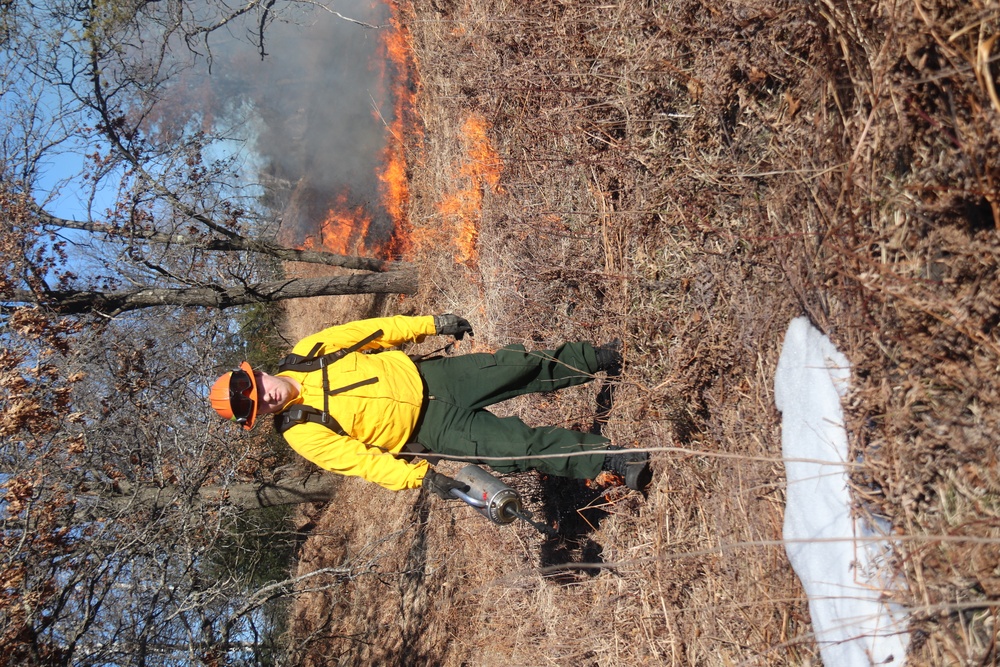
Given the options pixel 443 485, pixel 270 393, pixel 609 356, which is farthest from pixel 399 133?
pixel 443 485

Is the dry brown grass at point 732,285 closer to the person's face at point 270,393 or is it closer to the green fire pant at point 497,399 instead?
the green fire pant at point 497,399

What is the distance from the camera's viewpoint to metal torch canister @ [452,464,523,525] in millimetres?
4253

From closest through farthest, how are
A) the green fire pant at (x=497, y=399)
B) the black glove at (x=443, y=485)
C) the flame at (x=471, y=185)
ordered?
the black glove at (x=443, y=485), the green fire pant at (x=497, y=399), the flame at (x=471, y=185)

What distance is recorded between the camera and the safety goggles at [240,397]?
4160 millimetres

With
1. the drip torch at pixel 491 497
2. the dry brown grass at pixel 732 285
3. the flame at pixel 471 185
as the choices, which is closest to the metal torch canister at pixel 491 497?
the drip torch at pixel 491 497

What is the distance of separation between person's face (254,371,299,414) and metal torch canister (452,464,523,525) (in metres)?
1.26

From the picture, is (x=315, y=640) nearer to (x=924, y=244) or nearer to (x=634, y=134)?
(x=634, y=134)

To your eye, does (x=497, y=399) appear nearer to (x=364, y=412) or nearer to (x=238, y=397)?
(x=364, y=412)

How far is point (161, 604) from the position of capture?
7.15 metres

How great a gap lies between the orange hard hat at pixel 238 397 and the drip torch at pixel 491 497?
4.53 feet

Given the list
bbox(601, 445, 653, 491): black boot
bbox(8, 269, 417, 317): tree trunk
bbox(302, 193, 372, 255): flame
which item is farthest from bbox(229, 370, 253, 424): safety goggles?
bbox(302, 193, 372, 255): flame

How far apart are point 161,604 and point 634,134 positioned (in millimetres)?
6710

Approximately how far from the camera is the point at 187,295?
8.77 meters

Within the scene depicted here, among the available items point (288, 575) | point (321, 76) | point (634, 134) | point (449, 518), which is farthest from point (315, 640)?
point (321, 76)
